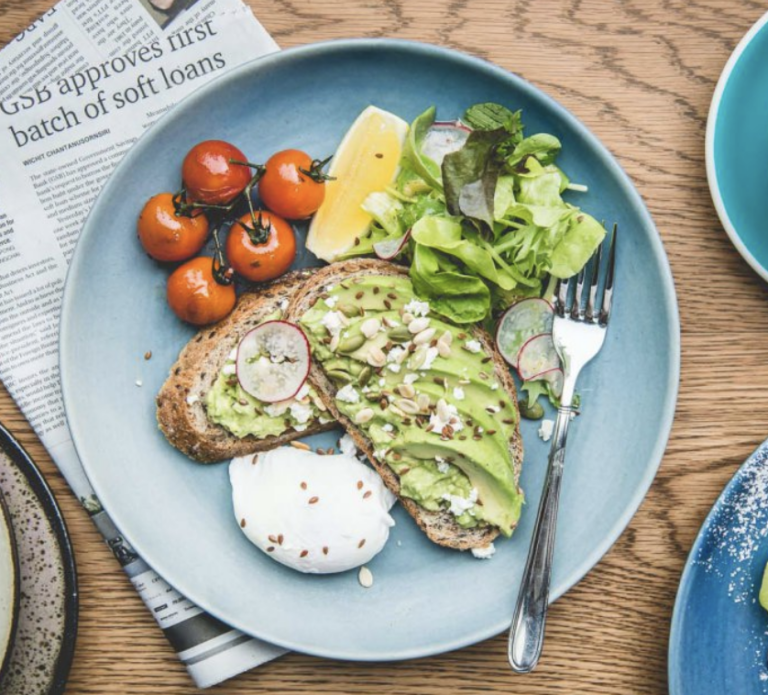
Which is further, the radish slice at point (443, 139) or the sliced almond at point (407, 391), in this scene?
the radish slice at point (443, 139)

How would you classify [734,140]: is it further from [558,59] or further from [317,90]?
[317,90]

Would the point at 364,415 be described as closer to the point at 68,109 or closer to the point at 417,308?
the point at 417,308

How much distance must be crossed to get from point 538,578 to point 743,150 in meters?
1.05

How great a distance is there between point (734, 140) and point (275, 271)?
1061 millimetres

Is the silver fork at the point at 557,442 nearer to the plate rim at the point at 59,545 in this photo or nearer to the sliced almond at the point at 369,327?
the sliced almond at the point at 369,327

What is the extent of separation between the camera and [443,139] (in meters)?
1.79

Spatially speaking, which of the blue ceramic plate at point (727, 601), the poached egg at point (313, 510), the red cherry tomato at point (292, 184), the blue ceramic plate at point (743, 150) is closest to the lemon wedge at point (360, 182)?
the red cherry tomato at point (292, 184)

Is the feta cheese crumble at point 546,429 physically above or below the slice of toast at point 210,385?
below

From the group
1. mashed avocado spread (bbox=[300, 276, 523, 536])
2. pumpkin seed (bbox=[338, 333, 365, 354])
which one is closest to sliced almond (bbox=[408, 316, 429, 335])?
mashed avocado spread (bbox=[300, 276, 523, 536])

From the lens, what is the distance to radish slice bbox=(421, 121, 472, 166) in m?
1.78

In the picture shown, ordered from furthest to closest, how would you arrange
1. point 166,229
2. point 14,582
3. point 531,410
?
point 531,410, point 166,229, point 14,582

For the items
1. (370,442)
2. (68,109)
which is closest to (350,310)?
(370,442)

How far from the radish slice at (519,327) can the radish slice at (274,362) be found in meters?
Result: 0.44

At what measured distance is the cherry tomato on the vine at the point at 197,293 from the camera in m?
1.70
